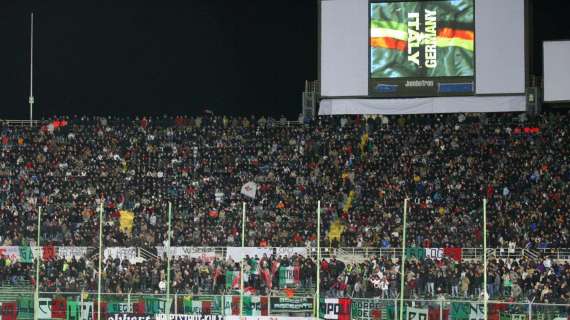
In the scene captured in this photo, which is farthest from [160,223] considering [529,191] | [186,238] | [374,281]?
[529,191]

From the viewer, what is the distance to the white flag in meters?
45.3

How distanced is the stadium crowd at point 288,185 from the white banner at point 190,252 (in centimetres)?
34

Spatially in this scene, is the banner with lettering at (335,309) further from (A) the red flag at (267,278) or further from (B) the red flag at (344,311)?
(A) the red flag at (267,278)

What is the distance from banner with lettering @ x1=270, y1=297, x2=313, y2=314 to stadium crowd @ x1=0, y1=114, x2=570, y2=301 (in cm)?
407

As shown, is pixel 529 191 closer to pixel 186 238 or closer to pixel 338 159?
pixel 338 159

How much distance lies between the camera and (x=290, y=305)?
32094 mm

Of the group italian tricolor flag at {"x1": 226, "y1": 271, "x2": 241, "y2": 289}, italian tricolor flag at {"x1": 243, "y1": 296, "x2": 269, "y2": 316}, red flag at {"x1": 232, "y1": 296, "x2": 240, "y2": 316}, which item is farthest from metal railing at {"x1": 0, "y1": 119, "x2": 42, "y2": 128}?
italian tricolor flag at {"x1": 243, "y1": 296, "x2": 269, "y2": 316}

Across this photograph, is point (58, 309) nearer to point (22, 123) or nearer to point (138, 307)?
point (138, 307)

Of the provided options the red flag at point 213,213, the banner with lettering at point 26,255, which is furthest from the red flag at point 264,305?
the red flag at point 213,213

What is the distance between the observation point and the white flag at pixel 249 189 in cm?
4534

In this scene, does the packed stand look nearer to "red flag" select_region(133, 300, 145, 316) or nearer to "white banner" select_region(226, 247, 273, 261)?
"white banner" select_region(226, 247, 273, 261)

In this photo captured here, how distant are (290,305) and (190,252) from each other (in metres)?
9.22

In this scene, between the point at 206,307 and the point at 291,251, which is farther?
the point at 291,251

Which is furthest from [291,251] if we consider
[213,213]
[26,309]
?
[26,309]
